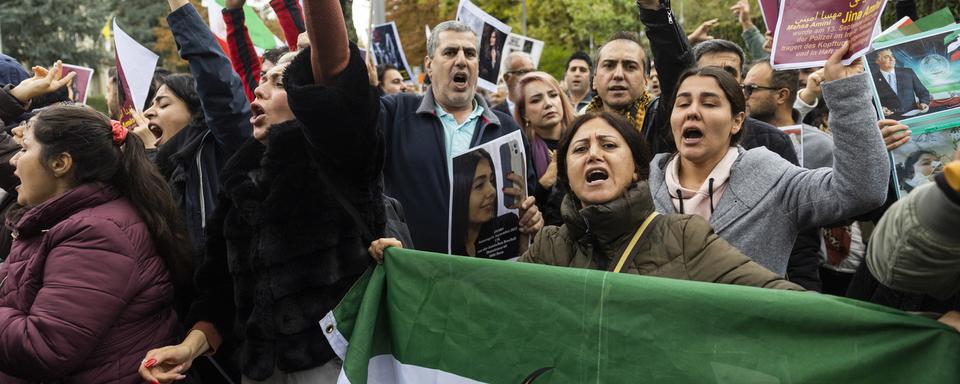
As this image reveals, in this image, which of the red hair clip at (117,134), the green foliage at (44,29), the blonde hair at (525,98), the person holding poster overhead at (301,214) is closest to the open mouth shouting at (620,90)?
the blonde hair at (525,98)

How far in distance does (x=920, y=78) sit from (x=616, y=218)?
1.59m

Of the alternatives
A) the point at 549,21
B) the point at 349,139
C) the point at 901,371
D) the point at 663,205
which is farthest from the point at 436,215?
the point at 549,21

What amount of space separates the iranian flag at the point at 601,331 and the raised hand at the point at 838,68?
1116 mm

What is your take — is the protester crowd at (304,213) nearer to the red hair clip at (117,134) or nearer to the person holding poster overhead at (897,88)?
the red hair clip at (117,134)

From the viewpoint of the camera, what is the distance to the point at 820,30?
129 inches

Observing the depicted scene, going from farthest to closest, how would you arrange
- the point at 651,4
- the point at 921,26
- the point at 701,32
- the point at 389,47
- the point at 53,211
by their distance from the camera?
the point at 389,47 < the point at 701,32 < the point at 651,4 < the point at 921,26 < the point at 53,211

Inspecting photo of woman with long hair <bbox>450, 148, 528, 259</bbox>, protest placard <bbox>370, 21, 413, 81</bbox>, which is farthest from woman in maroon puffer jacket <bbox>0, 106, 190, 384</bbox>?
protest placard <bbox>370, 21, 413, 81</bbox>

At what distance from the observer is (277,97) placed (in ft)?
9.32

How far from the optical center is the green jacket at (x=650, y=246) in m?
2.34

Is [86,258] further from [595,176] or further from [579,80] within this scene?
[579,80]

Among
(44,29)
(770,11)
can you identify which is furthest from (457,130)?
(44,29)

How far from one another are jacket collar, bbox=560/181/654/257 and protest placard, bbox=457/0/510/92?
145 inches

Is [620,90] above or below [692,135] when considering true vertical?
below

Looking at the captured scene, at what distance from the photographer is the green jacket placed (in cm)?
234
